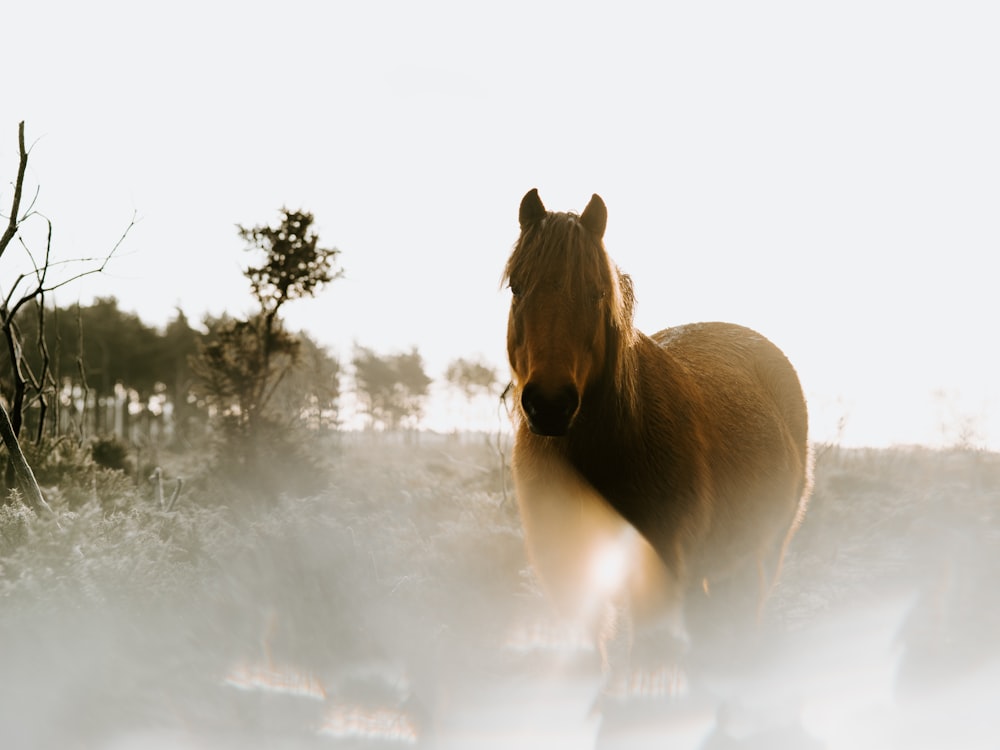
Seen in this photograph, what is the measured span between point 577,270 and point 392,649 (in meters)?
3.95

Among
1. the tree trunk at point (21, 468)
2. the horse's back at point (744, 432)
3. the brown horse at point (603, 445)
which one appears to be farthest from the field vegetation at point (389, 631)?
the brown horse at point (603, 445)

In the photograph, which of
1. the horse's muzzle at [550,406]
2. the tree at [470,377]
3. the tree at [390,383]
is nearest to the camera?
the horse's muzzle at [550,406]

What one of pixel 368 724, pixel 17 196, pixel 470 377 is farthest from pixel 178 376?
pixel 368 724

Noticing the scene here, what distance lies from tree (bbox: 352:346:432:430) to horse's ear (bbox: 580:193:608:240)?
32612 mm

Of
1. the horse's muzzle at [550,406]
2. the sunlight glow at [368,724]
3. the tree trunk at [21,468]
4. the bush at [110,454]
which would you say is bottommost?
the sunlight glow at [368,724]

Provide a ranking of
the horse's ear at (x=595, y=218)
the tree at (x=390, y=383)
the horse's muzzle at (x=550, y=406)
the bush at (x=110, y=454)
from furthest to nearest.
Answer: the tree at (x=390, y=383), the bush at (x=110, y=454), the horse's ear at (x=595, y=218), the horse's muzzle at (x=550, y=406)

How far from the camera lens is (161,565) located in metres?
5.20

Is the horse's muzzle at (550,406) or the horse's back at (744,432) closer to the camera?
the horse's muzzle at (550,406)

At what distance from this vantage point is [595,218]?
314cm

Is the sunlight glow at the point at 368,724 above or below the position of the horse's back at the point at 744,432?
below

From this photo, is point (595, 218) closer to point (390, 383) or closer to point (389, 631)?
point (389, 631)

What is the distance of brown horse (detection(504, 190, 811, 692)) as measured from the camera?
2.80 m

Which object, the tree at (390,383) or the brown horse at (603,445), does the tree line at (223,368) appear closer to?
the brown horse at (603,445)

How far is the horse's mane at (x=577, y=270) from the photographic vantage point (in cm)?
288
